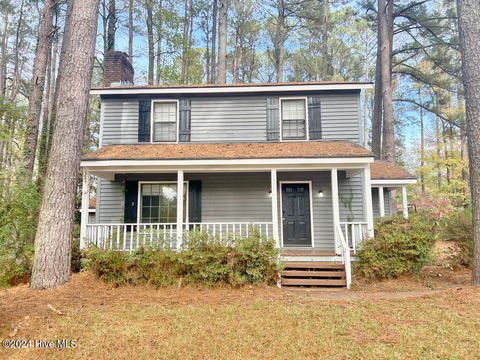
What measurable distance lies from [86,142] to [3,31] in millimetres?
Result: 11459

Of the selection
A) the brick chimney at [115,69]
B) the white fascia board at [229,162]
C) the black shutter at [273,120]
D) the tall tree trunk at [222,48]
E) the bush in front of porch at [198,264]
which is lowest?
the bush in front of porch at [198,264]

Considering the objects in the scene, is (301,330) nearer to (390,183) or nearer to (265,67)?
(390,183)

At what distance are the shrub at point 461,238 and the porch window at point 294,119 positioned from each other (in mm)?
4721

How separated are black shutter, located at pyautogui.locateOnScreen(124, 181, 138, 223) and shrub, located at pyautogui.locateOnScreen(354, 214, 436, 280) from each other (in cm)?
633

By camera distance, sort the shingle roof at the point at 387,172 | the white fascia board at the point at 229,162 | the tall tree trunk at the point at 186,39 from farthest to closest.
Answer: the tall tree trunk at the point at 186,39 → the shingle roof at the point at 387,172 → the white fascia board at the point at 229,162

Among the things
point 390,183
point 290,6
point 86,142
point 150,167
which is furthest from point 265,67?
point 150,167

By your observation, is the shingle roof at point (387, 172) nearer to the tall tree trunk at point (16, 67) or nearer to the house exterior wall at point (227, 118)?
the house exterior wall at point (227, 118)

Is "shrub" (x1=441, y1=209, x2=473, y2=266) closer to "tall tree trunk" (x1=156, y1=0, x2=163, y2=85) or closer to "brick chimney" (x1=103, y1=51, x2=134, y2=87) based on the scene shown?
"brick chimney" (x1=103, y1=51, x2=134, y2=87)

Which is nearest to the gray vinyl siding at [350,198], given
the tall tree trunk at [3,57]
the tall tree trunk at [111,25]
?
the tall tree trunk at [111,25]

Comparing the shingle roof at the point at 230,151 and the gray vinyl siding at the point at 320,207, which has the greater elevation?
the shingle roof at the point at 230,151

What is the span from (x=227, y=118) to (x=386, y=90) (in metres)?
7.91

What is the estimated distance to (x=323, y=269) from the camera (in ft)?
23.6

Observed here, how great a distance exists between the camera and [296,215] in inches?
356

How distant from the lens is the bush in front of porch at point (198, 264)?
21.3 ft
